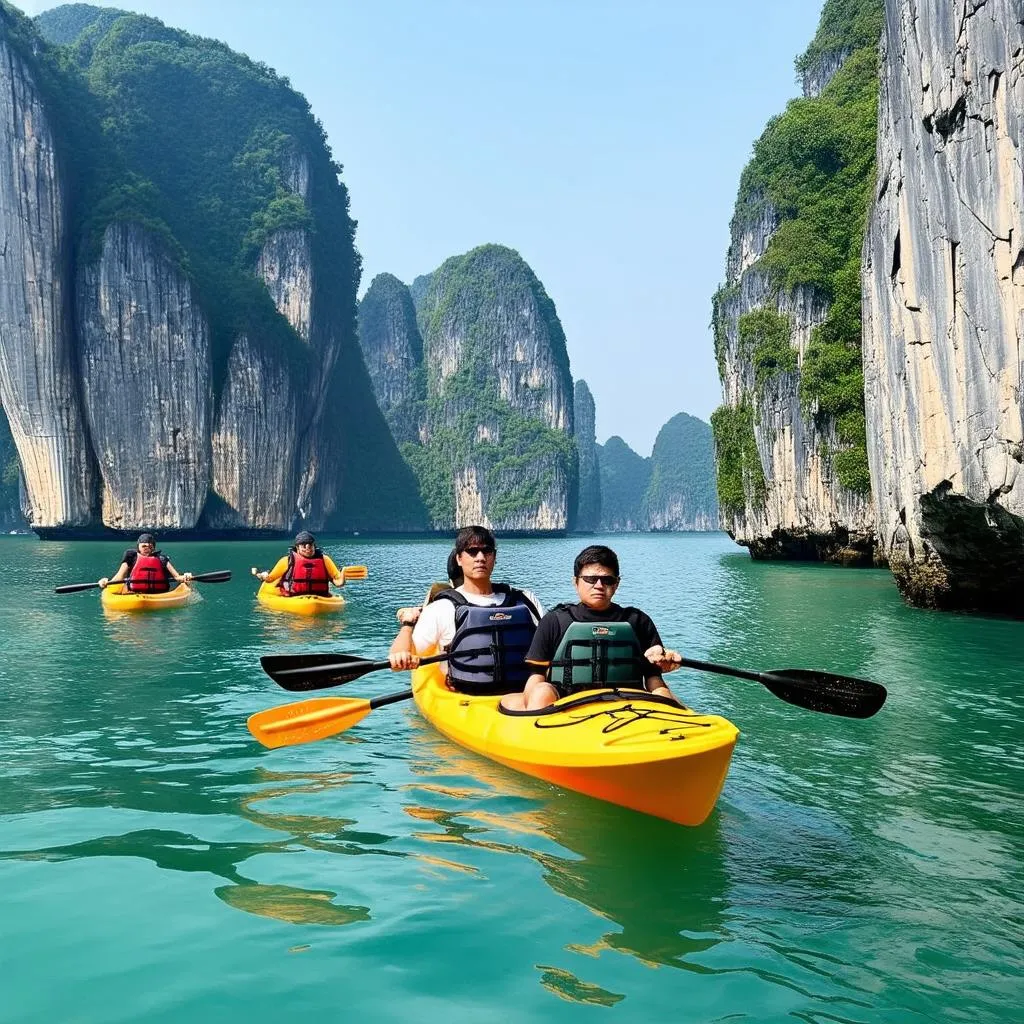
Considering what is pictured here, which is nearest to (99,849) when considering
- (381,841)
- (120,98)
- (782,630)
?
(381,841)

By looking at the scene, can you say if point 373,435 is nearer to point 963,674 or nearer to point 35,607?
point 35,607

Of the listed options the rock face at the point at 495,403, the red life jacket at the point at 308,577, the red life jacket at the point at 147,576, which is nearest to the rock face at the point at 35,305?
the red life jacket at the point at 147,576

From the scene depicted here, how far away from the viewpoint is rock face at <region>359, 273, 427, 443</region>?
124m

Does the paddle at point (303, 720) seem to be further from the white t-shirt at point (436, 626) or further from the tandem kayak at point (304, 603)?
the tandem kayak at point (304, 603)

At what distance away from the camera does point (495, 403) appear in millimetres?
113875

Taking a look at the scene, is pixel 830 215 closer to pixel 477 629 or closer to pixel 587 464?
pixel 477 629

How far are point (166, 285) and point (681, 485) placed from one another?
13397 cm

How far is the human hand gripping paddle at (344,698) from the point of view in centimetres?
517

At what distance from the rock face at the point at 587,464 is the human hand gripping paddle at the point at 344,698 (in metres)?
130

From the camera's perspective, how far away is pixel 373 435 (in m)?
101

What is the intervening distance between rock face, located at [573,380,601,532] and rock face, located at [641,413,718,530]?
16203 millimetres

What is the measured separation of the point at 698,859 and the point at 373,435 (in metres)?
98.8

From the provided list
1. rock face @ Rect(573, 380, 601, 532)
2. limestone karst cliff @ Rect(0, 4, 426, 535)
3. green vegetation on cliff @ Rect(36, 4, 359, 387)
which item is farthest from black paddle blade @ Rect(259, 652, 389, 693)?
rock face @ Rect(573, 380, 601, 532)

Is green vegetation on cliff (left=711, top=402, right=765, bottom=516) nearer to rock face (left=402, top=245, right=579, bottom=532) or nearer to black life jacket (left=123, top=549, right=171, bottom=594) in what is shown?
black life jacket (left=123, top=549, right=171, bottom=594)
